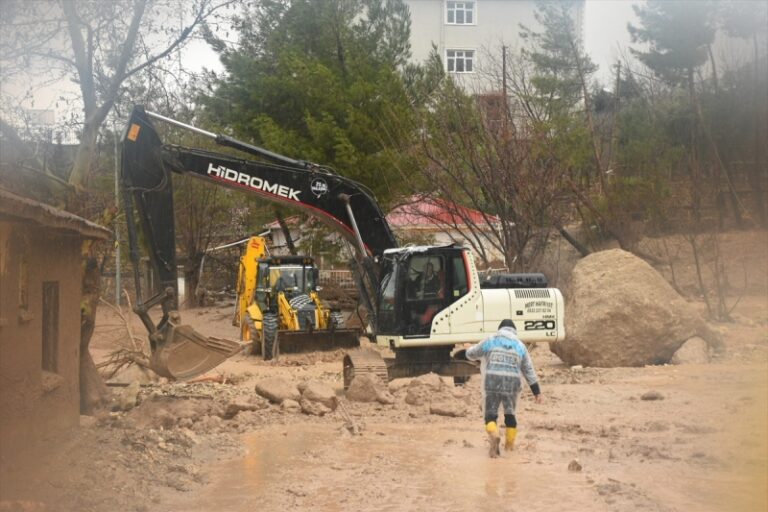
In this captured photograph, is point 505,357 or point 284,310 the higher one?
point 284,310

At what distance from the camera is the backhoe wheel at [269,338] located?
23.7 metres

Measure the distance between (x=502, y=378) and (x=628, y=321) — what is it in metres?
9.10

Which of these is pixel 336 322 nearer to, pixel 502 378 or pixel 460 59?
pixel 502 378

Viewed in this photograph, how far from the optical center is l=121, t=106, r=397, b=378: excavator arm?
1421 cm

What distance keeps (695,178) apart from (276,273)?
1176 centimetres

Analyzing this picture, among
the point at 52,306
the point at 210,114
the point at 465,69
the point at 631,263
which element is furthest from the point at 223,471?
the point at 465,69

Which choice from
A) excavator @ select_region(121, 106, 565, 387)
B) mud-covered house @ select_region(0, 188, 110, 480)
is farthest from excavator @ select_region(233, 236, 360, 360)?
mud-covered house @ select_region(0, 188, 110, 480)

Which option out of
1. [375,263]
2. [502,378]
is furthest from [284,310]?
[502,378]

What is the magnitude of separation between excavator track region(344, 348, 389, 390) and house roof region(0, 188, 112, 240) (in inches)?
270

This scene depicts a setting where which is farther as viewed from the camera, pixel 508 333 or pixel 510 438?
pixel 508 333

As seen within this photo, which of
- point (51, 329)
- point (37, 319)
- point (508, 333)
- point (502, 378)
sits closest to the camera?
point (37, 319)

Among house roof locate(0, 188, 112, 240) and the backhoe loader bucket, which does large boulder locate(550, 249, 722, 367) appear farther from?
house roof locate(0, 188, 112, 240)

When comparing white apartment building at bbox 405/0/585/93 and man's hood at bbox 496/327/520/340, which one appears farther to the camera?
white apartment building at bbox 405/0/585/93

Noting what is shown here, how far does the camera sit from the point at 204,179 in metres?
17.0
